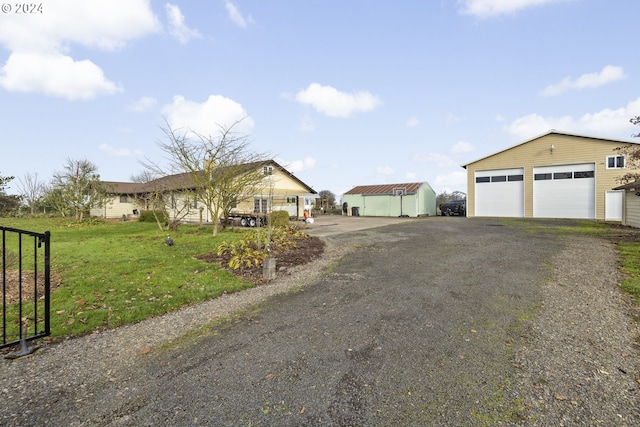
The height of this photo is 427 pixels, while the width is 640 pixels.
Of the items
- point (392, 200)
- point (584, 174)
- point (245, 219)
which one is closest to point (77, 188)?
point (245, 219)

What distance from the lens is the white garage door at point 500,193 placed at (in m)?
24.7

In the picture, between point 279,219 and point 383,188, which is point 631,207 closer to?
point 279,219

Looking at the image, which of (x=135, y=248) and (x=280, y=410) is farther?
(x=135, y=248)

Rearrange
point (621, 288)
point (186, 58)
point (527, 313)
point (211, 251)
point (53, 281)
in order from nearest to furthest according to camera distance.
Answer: point (527, 313) < point (621, 288) < point (53, 281) < point (211, 251) < point (186, 58)

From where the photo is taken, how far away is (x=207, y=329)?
170 inches

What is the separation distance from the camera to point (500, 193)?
25469mm

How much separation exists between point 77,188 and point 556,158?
34.6 m

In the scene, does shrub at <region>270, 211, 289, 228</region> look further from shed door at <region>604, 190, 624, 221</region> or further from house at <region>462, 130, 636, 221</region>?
shed door at <region>604, 190, 624, 221</region>

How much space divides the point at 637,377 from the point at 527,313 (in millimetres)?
1663

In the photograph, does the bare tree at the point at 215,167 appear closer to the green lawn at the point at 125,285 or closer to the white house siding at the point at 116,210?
the green lawn at the point at 125,285

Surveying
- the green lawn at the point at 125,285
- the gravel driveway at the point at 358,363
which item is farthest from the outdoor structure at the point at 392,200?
the gravel driveway at the point at 358,363

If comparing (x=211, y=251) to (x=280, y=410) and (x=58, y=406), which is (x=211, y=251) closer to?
(x=58, y=406)

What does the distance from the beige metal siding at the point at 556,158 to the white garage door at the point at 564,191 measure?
30 centimetres

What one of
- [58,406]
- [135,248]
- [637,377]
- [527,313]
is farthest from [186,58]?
[637,377]
